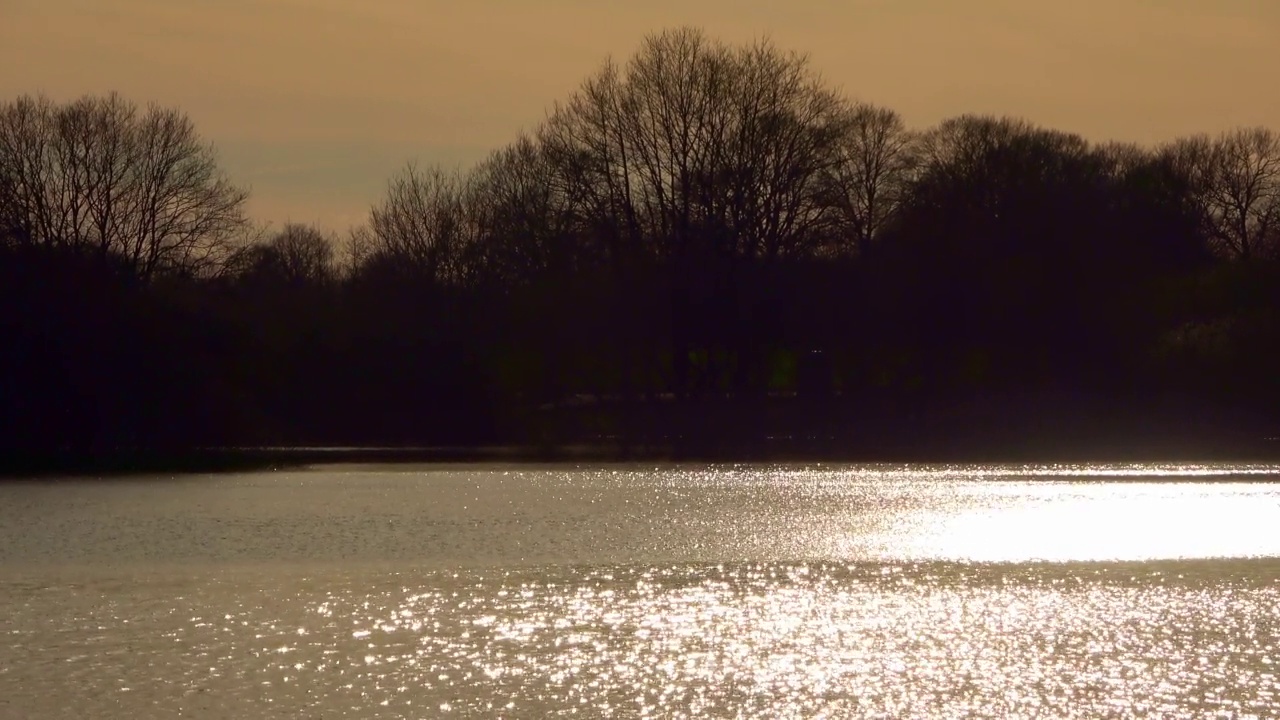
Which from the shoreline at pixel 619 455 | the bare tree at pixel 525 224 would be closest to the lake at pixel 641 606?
the shoreline at pixel 619 455

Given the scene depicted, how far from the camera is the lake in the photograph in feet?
31.0

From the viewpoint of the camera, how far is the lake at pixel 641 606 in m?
9.46

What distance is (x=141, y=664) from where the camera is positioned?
10289mm

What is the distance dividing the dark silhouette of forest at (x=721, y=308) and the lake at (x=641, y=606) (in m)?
12.4

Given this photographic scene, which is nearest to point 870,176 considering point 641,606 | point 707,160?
point 707,160

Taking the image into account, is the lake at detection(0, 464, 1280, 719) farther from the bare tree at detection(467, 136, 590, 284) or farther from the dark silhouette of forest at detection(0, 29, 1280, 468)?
the bare tree at detection(467, 136, 590, 284)

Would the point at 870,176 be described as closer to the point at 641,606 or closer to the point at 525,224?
the point at 525,224

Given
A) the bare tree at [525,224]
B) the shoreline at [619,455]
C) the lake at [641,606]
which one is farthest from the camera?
the bare tree at [525,224]

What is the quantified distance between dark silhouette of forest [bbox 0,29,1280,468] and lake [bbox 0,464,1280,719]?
1243 centimetres

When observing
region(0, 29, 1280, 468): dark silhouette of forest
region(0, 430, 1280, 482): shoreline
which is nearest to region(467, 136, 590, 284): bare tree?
region(0, 29, 1280, 468): dark silhouette of forest

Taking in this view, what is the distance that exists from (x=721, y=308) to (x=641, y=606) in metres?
29.6

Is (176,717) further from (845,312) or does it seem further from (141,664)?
(845,312)

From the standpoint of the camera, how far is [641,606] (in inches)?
492

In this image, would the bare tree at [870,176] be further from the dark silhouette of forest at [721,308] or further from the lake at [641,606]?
the lake at [641,606]
